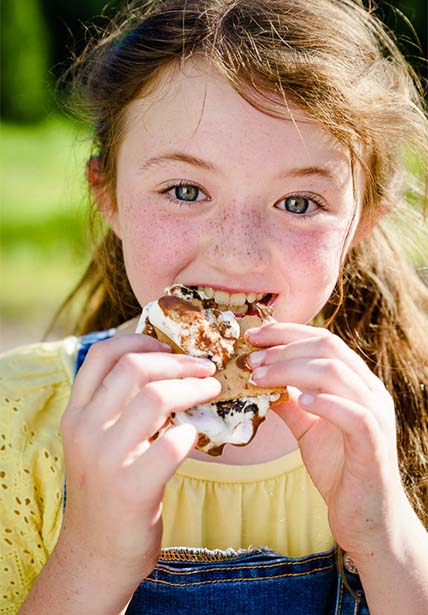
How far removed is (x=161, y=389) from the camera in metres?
1.75

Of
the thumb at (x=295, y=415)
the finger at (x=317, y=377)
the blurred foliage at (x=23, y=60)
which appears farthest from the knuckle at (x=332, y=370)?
the blurred foliage at (x=23, y=60)

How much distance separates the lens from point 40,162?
9961 mm

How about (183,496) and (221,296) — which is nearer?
(221,296)

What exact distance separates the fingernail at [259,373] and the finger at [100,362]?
210 mm

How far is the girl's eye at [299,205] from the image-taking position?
2.24 m

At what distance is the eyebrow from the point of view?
2.18 meters

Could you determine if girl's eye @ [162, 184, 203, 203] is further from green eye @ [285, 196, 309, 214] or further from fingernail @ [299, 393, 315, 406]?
fingernail @ [299, 393, 315, 406]

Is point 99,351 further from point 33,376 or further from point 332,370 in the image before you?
point 33,376

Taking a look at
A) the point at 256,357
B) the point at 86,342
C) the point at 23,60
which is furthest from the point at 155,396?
the point at 23,60

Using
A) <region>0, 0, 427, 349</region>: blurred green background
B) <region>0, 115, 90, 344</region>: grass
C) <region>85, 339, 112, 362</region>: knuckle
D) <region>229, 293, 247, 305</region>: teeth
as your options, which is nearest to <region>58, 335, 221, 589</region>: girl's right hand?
<region>85, 339, 112, 362</region>: knuckle

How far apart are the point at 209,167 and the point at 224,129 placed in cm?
A: 9

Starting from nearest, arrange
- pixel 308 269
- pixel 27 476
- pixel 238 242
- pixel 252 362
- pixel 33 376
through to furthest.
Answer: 1. pixel 252 362
2. pixel 238 242
3. pixel 308 269
4. pixel 27 476
5. pixel 33 376

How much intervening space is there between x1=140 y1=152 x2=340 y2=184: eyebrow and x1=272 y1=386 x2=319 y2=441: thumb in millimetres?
492

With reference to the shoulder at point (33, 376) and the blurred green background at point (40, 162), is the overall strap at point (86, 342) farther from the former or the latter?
the blurred green background at point (40, 162)
